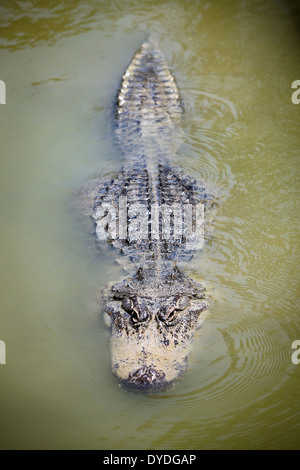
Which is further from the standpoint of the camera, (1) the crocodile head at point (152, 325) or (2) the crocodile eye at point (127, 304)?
(2) the crocodile eye at point (127, 304)

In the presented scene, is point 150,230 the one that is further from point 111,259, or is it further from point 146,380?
point 146,380

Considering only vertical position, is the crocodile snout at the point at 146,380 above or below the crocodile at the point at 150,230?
below

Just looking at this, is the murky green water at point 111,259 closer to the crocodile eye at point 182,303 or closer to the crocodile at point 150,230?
the crocodile at point 150,230

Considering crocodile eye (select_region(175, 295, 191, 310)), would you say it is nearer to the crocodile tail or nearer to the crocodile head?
the crocodile head

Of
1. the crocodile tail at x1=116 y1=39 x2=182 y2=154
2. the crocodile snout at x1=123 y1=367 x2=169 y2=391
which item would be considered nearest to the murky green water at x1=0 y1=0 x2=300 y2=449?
the crocodile snout at x1=123 y1=367 x2=169 y2=391

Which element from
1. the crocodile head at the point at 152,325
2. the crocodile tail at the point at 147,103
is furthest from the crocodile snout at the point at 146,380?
the crocodile tail at the point at 147,103
